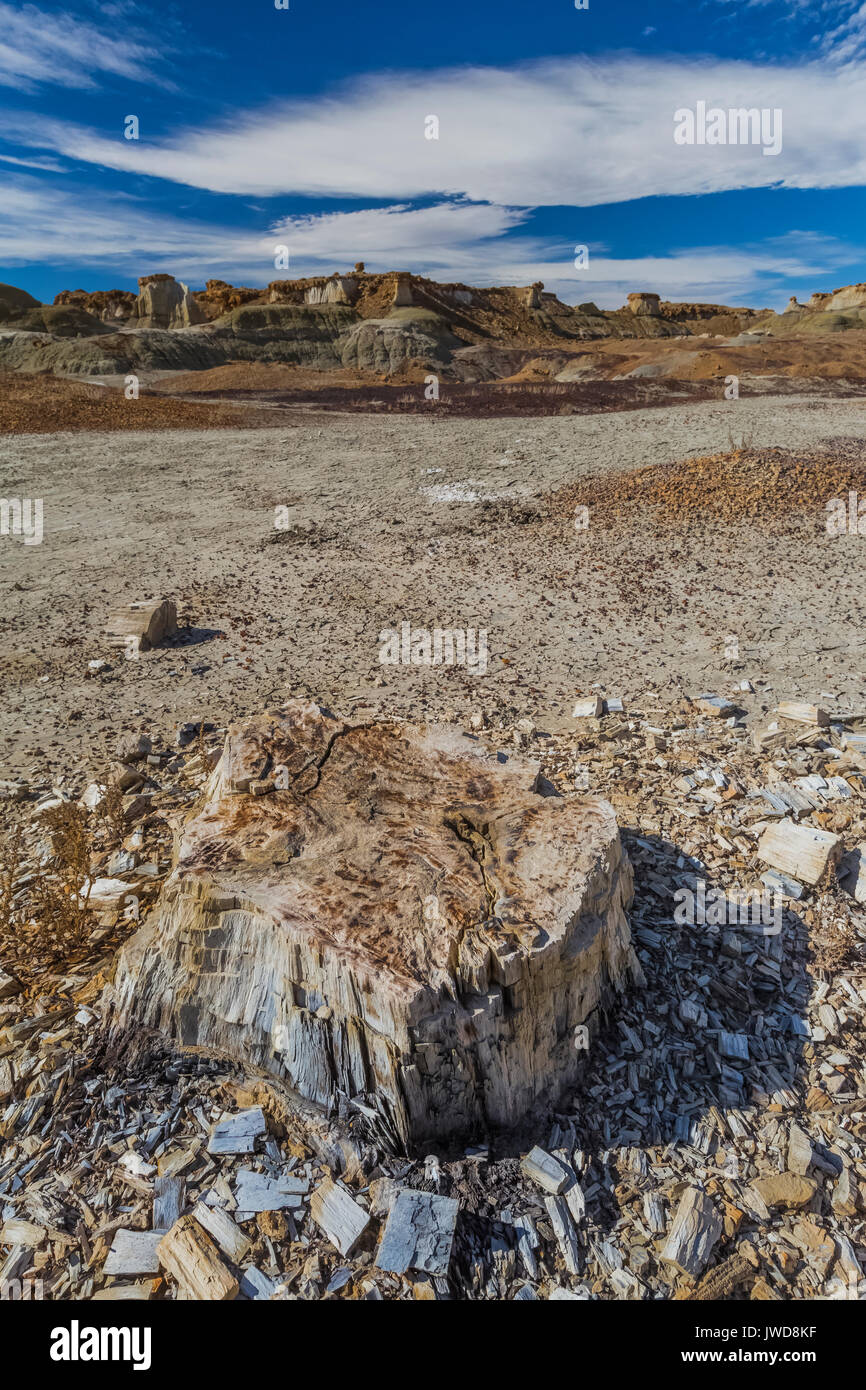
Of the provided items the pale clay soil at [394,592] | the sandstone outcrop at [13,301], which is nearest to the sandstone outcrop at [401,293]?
the sandstone outcrop at [13,301]

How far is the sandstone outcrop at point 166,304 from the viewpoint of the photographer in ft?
248

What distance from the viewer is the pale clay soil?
22.2ft

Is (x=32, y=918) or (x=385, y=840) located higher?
(x=385, y=840)

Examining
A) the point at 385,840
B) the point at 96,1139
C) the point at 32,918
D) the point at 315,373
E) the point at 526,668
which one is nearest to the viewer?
the point at 96,1139

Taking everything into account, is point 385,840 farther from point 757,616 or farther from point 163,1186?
point 757,616

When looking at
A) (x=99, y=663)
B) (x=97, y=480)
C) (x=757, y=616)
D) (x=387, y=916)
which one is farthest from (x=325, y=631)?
(x=97, y=480)

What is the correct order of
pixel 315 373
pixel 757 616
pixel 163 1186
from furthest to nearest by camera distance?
pixel 315 373 → pixel 757 616 → pixel 163 1186

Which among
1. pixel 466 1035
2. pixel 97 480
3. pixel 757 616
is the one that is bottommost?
pixel 466 1035

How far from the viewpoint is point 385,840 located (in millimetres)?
3281

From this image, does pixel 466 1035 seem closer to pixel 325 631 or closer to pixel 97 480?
pixel 325 631

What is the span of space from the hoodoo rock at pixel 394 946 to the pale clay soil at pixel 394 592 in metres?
2.93

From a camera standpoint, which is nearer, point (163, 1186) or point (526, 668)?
point (163, 1186)

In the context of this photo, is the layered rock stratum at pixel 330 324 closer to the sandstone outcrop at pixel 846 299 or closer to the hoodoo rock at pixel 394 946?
the sandstone outcrop at pixel 846 299

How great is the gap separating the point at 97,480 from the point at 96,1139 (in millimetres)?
15002
